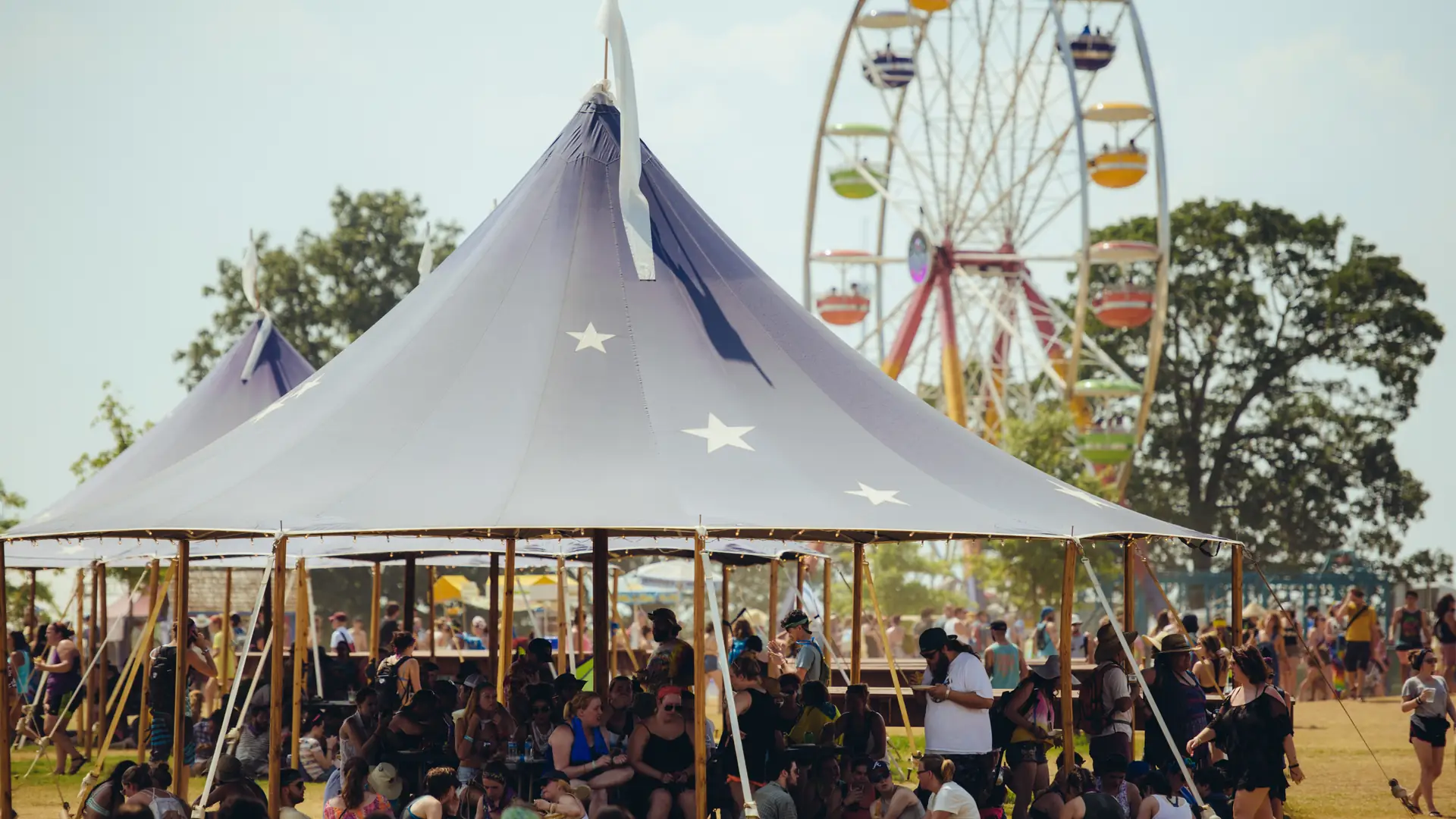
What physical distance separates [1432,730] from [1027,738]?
13.5 ft

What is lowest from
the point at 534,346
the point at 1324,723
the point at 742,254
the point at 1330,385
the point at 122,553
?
the point at 1324,723

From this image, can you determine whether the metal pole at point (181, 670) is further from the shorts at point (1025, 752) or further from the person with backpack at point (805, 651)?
the shorts at point (1025, 752)

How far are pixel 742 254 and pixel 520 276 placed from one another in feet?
5.51

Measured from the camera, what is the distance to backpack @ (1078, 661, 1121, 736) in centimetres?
1104

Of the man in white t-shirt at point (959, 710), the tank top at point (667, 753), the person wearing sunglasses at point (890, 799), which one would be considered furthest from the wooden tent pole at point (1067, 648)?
the tank top at point (667, 753)

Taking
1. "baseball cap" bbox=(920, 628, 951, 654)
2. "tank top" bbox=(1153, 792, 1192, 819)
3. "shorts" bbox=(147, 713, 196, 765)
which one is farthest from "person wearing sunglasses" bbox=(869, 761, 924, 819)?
"shorts" bbox=(147, 713, 196, 765)

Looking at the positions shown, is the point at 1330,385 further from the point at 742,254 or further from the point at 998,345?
the point at 742,254

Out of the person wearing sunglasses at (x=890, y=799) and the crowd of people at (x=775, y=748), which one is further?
the person wearing sunglasses at (x=890, y=799)

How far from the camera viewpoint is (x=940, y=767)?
907 centimetres

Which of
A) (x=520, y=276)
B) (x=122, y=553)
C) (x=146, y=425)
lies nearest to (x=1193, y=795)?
(x=520, y=276)

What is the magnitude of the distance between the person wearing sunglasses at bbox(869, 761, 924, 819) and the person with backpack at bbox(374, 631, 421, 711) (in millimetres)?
3271

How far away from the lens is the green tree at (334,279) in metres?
47.5

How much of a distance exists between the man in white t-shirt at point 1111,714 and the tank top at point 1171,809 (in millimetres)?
1399

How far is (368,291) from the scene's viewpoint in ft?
158
